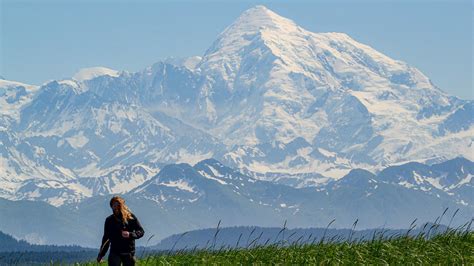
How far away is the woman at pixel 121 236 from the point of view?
25375 mm

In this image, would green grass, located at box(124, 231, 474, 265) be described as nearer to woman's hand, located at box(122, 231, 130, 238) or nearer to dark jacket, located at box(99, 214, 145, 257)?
dark jacket, located at box(99, 214, 145, 257)

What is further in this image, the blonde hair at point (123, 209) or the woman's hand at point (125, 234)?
the woman's hand at point (125, 234)

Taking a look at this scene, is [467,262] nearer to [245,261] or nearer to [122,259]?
[245,261]

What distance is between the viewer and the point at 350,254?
29.9 meters

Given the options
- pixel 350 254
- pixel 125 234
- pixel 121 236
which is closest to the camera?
pixel 125 234

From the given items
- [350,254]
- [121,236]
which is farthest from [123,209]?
[350,254]

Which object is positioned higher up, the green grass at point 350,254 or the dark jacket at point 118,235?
the green grass at point 350,254

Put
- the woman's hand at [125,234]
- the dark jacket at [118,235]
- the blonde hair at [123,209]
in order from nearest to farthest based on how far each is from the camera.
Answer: the blonde hair at [123,209]
the woman's hand at [125,234]
the dark jacket at [118,235]

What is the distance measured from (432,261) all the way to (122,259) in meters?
8.52

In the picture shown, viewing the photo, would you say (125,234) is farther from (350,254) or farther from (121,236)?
(350,254)

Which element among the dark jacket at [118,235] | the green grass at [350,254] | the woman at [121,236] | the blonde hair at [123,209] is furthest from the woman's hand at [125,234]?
the green grass at [350,254]

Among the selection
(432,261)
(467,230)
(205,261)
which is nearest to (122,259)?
(205,261)

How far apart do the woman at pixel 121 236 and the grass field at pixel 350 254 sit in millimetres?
3690

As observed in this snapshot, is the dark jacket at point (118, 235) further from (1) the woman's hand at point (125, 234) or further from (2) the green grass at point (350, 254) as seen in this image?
(2) the green grass at point (350, 254)
